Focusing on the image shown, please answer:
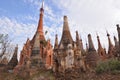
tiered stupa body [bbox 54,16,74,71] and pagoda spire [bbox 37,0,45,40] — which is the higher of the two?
pagoda spire [bbox 37,0,45,40]

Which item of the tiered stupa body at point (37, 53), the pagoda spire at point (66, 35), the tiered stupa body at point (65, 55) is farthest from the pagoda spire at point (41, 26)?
the tiered stupa body at point (65, 55)

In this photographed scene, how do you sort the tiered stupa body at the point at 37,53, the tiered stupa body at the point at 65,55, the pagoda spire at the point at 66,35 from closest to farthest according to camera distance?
the tiered stupa body at the point at 65,55, the pagoda spire at the point at 66,35, the tiered stupa body at the point at 37,53

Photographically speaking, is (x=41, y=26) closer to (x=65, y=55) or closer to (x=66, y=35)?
(x=66, y=35)

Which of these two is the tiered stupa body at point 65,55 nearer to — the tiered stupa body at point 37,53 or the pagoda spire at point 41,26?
the tiered stupa body at point 37,53

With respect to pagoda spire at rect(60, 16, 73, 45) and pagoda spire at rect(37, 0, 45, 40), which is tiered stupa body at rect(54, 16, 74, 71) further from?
pagoda spire at rect(37, 0, 45, 40)

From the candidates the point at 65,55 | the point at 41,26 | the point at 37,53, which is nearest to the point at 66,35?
the point at 65,55

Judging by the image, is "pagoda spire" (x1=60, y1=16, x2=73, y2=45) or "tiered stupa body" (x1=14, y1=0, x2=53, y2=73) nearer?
"pagoda spire" (x1=60, y1=16, x2=73, y2=45)

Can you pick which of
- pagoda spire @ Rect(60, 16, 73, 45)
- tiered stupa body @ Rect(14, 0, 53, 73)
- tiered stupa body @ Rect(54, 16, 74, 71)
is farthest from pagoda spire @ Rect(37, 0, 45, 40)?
tiered stupa body @ Rect(54, 16, 74, 71)

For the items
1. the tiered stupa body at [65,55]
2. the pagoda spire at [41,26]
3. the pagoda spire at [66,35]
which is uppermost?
the pagoda spire at [41,26]

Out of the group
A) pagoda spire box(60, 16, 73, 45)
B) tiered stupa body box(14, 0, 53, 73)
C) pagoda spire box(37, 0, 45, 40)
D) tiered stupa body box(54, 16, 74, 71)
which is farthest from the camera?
pagoda spire box(37, 0, 45, 40)

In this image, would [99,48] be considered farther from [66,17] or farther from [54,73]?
[54,73]

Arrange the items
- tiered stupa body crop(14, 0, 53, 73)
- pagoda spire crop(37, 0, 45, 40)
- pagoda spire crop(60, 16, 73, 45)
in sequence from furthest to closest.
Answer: pagoda spire crop(37, 0, 45, 40), tiered stupa body crop(14, 0, 53, 73), pagoda spire crop(60, 16, 73, 45)

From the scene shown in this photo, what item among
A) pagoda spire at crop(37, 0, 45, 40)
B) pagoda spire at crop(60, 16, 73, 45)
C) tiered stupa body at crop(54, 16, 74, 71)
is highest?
pagoda spire at crop(37, 0, 45, 40)

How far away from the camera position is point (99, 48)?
123 feet
